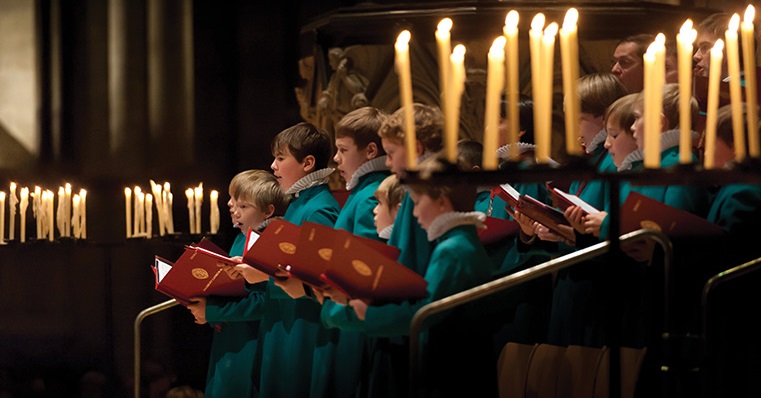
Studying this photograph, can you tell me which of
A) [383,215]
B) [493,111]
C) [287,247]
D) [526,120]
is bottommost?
[287,247]

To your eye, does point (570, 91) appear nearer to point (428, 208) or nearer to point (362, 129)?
point (428, 208)

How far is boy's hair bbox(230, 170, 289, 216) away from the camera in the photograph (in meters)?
5.23

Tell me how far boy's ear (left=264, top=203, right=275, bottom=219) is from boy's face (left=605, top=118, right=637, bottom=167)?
1.67 m

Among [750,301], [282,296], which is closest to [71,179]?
[282,296]

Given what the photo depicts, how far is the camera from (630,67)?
5.14m

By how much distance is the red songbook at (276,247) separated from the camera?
13.3ft

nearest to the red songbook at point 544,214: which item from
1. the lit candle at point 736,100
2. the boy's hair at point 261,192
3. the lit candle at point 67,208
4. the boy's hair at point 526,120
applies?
the boy's hair at point 526,120

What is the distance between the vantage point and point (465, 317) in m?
3.65

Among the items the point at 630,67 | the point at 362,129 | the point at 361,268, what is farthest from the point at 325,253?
the point at 630,67

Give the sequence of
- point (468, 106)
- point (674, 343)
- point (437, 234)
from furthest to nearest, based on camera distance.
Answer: point (468, 106) → point (437, 234) → point (674, 343)

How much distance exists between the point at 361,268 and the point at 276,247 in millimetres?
680

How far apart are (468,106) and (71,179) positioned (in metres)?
3.31

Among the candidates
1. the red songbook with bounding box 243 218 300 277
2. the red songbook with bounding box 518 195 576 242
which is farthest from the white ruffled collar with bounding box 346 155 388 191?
the red songbook with bounding box 518 195 576 242

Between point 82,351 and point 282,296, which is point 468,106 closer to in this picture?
point 282,296
